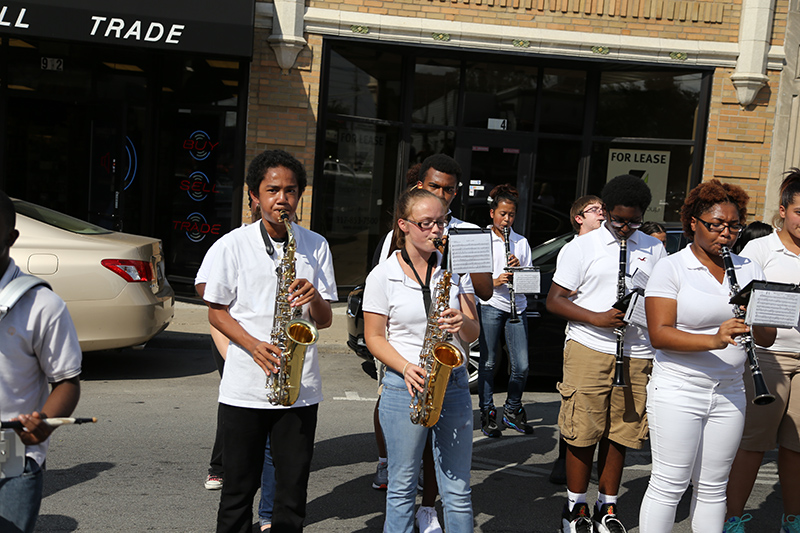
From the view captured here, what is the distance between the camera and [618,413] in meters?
4.39

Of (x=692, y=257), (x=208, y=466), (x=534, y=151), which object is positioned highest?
(x=534, y=151)

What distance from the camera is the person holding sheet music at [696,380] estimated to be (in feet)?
11.6

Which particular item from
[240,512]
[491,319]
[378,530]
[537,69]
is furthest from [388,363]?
[537,69]

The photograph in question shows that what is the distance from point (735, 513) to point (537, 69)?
9.15m

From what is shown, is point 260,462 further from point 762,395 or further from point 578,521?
point 762,395

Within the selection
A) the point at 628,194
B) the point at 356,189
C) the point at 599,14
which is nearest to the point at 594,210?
the point at 628,194

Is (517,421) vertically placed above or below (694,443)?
below

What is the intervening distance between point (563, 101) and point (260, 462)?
10.1 meters

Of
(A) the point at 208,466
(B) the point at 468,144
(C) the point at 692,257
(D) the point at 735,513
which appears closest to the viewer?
(C) the point at 692,257

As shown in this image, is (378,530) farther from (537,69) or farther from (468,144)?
(537,69)

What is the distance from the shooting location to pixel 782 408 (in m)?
4.18

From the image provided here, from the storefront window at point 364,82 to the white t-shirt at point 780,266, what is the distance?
26.8 feet

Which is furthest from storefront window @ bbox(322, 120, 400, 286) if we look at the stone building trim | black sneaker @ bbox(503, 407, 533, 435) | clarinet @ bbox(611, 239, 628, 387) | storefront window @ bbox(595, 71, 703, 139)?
clarinet @ bbox(611, 239, 628, 387)

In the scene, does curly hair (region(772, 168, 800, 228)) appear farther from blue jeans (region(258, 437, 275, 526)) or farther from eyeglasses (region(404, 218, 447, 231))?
blue jeans (region(258, 437, 275, 526))
